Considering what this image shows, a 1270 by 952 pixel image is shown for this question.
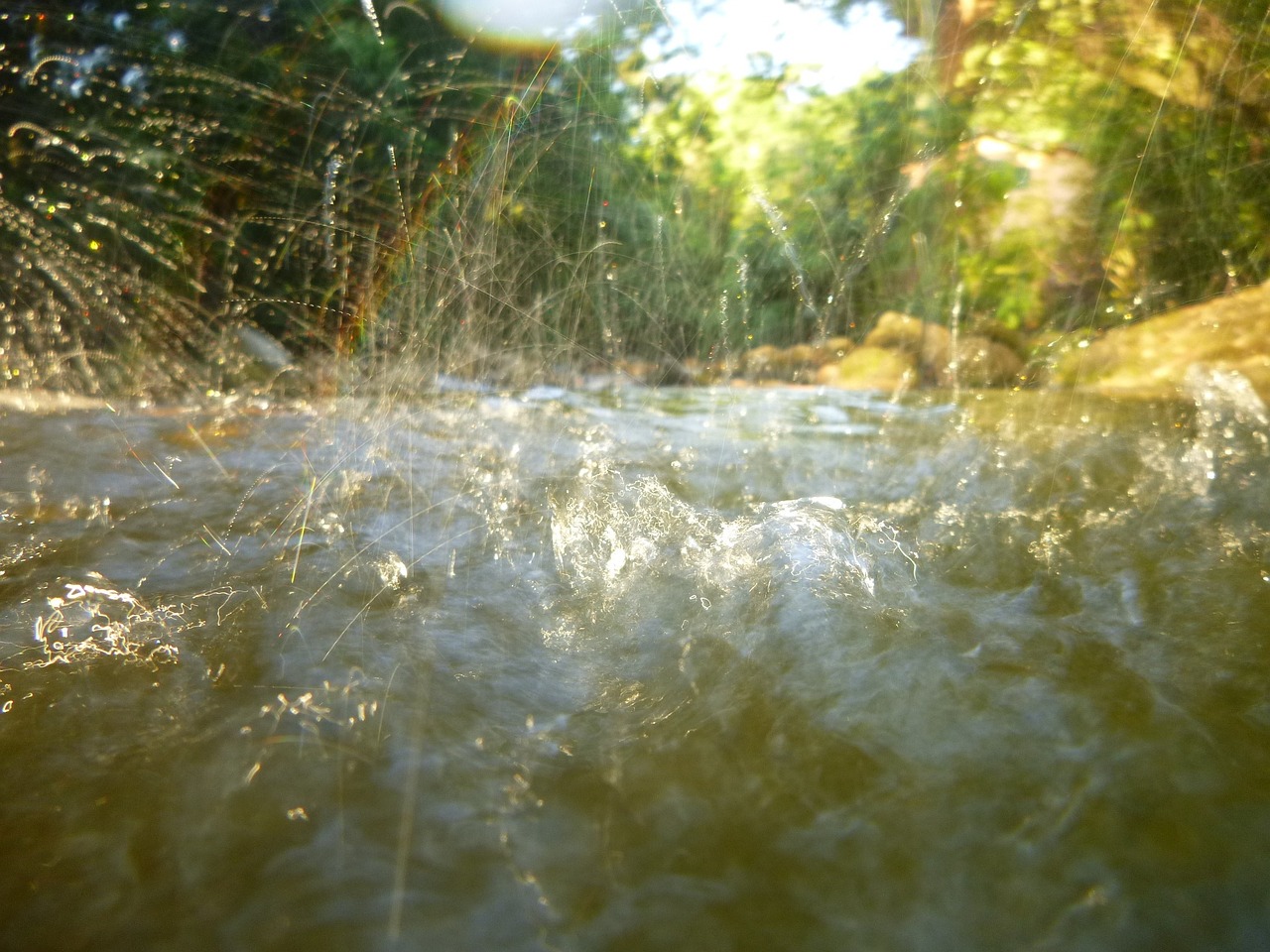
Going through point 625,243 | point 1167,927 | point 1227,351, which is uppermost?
point 625,243

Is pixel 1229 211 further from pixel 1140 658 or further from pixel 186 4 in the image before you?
pixel 186 4

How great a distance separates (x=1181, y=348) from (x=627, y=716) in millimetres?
7061

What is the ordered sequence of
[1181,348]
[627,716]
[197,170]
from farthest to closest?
[197,170] < [1181,348] < [627,716]

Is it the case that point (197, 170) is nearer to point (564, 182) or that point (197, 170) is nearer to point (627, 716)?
point (564, 182)

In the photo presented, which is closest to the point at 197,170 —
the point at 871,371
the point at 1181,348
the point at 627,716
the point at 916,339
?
the point at 871,371

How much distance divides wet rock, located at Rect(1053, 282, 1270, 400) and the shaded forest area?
0.24 m

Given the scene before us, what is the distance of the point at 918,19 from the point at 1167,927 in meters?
9.00

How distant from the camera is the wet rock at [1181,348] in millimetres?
6836

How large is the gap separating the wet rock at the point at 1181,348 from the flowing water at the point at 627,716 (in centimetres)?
372

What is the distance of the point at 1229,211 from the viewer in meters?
7.40

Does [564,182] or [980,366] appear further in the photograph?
[980,366]

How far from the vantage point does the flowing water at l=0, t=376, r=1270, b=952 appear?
1.52 meters

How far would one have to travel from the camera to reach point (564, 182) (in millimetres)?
6867

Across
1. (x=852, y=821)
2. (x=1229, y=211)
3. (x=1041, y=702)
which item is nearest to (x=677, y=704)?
(x=852, y=821)
